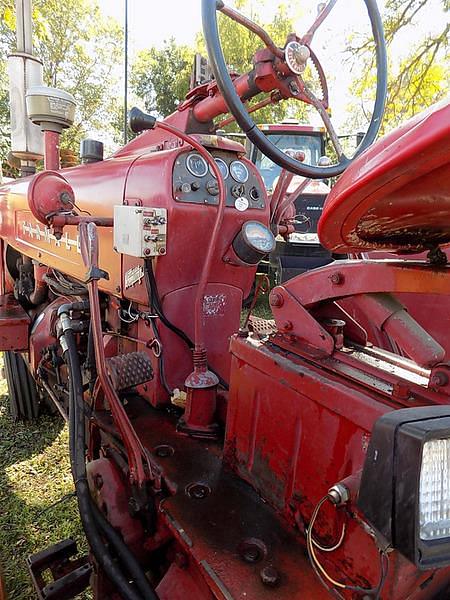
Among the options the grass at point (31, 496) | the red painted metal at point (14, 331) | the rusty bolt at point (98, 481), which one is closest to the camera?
the rusty bolt at point (98, 481)

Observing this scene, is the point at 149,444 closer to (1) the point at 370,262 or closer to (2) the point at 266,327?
(2) the point at 266,327

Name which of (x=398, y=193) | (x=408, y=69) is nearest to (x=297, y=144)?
(x=408, y=69)

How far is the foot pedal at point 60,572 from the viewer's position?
138cm

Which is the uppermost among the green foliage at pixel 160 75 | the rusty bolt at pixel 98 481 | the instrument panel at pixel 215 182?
the green foliage at pixel 160 75

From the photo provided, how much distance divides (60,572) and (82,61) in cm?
2161

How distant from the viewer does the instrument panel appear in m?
1.61

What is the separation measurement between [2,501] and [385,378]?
2.06 meters

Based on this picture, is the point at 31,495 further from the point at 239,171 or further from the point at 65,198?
the point at 239,171

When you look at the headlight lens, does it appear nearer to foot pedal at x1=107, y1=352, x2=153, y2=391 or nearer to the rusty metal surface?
the rusty metal surface

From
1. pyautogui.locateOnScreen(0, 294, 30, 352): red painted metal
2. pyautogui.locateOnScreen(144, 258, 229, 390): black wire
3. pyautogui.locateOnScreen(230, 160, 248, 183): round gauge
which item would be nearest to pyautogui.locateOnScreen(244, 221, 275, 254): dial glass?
pyautogui.locateOnScreen(230, 160, 248, 183): round gauge

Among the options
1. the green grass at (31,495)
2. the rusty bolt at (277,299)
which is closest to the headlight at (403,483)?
the rusty bolt at (277,299)

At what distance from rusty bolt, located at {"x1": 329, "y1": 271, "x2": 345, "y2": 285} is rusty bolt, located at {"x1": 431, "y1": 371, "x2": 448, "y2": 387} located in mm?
289

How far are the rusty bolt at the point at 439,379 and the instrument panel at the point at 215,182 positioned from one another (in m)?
0.99

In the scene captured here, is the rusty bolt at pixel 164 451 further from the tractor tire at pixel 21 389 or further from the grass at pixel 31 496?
the tractor tire at pixel 21 389
